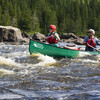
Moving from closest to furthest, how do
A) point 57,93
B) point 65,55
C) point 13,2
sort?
point 57,93 < point 65,55 < point 13,2

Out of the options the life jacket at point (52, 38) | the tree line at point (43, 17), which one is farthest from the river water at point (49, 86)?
the tree line at point (43, 17)

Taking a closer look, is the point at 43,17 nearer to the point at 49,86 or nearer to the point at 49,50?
the point at 49,50

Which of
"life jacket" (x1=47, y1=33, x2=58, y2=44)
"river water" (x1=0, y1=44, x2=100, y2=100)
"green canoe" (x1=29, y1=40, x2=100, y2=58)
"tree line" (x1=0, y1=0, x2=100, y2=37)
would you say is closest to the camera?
"river water" (x1=0, y1=44, x2=100, y2=100)

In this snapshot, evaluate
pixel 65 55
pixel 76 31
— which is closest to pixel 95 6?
pixel 76 31

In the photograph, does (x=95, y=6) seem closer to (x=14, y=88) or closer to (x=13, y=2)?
(x=13, y=2)

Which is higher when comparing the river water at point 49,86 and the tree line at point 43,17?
the tree line at point 43,17

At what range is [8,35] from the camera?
31625 millimetres

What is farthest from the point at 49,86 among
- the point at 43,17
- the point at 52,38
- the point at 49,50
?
the point at 43,17

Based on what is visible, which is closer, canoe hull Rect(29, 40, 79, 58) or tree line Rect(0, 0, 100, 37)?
canoe hull Rect(29, 40, 79, 58)

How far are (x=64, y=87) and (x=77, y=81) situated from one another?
774 mm

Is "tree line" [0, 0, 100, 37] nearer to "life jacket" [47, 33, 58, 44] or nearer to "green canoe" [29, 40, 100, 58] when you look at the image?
"life jacket" [47, 33, 58, 44]

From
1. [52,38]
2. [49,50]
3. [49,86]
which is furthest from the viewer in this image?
[52,38]

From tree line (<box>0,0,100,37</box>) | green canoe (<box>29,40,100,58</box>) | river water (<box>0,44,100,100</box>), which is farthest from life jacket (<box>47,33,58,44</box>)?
tree line (<box>0,0,100,37</box>)

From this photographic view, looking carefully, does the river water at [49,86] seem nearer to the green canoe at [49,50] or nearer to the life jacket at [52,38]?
the green canoe at [49,50]
